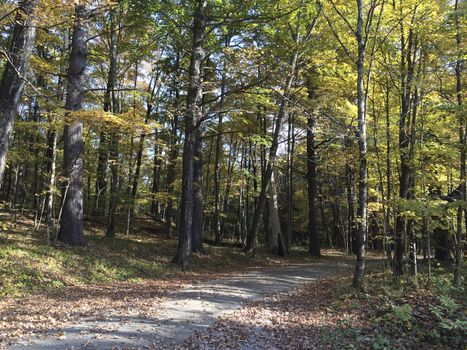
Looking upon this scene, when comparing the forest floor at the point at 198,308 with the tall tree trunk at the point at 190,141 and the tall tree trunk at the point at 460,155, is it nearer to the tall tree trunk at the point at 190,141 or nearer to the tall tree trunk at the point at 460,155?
the tall tree trunk at the point at 460,155

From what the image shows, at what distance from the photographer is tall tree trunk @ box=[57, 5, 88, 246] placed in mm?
12328

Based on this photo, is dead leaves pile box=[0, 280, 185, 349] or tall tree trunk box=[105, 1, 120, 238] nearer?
dead leaves pile box=[0, 280, 185, 349]

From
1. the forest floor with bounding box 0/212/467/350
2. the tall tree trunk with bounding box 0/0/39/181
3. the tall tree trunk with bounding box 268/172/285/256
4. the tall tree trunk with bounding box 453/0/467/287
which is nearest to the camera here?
the forest floor with bounding box 0/212/467/350

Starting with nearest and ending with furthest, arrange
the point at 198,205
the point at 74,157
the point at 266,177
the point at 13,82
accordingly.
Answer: the point at 13,82 < the point at 74,157 < the point at 198,205 < the point at 266,177

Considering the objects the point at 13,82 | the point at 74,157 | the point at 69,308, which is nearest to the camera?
the point at 69,308

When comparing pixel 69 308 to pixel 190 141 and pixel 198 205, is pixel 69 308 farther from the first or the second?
pixel 198 205

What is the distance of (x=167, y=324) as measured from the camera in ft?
20.2

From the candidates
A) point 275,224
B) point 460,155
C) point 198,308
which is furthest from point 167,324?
point 275,224

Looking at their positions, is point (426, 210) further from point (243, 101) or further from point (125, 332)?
point (243, 101)

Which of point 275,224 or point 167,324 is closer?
point 167,324

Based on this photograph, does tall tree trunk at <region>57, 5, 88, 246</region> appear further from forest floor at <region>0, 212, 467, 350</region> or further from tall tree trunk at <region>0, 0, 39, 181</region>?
tall tree trunk at <region>0, 0, 39, 181</region>

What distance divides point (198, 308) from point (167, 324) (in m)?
1.29

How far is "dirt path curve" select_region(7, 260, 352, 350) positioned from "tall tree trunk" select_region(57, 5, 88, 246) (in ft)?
16.3

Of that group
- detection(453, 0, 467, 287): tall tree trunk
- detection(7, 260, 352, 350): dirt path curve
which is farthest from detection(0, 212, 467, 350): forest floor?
detection(453, 0, 467, 287): tall tree trunk
